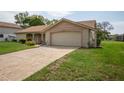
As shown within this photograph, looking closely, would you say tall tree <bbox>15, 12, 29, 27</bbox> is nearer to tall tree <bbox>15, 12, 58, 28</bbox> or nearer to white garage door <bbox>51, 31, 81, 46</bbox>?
tall tree <bbox>15, 12, 58, 28</bbox>

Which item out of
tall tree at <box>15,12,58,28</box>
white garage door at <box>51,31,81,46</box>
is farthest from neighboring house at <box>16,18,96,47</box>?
tall tree at <box>15,12,58,28</box>

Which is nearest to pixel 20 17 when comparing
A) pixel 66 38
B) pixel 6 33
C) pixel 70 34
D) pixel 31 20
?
pixel 31 20

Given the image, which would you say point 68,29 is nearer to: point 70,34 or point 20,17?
point 70,34

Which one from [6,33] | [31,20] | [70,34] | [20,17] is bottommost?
[70,34]

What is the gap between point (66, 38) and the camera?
18750 millimetres

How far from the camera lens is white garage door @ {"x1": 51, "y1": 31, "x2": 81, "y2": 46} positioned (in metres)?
17.8

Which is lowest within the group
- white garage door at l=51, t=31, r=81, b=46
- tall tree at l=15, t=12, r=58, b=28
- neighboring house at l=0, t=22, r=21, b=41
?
white garage door at l=51, t=31, r=81, b=46

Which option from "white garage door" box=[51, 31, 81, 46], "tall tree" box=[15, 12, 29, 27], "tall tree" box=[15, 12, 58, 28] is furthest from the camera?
"tall tree" box=[15, 12, 29, 27]

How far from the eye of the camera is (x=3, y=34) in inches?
1345

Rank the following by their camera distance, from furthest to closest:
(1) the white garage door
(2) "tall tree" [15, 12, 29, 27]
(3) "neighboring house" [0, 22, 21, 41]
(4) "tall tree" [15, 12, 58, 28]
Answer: (2) "tall tree" [15, 12, 29, 27]
(4) "tall tree" [15, 12, 58, 28]
(3) "neighboring house" [0, 22, 21, 41]
(1) the white garage door
